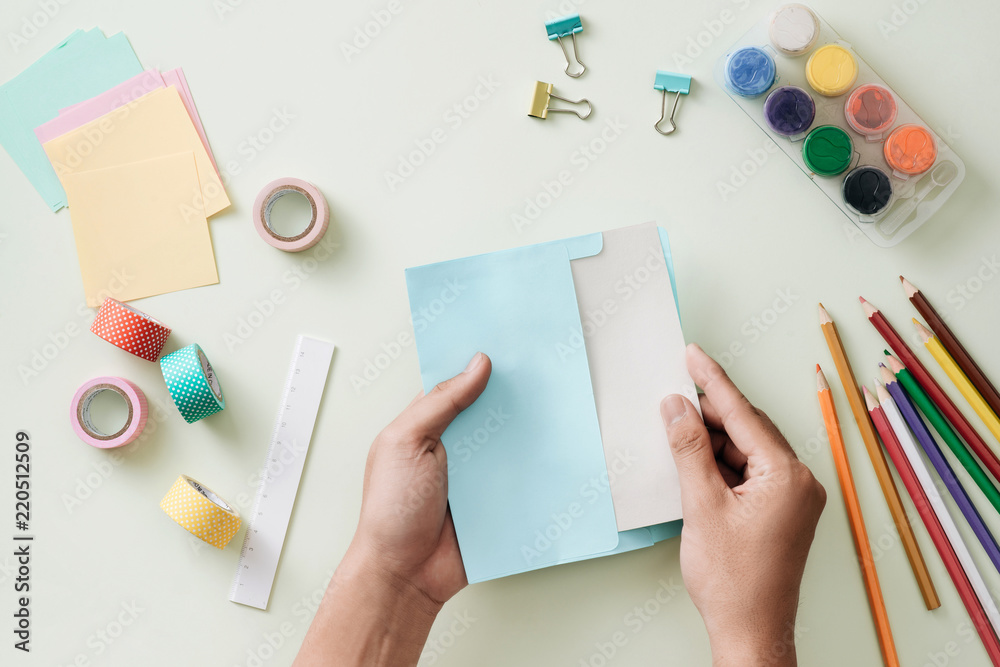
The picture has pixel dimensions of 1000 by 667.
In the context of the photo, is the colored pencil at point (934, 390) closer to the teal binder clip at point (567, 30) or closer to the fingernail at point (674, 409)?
the fingernail at point (674, 409)

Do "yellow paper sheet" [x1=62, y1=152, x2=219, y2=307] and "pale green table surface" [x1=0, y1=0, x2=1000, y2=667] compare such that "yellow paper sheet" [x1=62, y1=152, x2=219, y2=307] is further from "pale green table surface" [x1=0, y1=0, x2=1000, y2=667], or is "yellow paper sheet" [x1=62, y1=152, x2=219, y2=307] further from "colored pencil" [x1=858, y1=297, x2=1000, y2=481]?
"colored pencil" [x1=858, y1=297, x2=1000, y2=481]

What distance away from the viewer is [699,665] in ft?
5.46

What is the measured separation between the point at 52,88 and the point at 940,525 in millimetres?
2716

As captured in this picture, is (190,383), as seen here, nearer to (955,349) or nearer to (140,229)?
(140,229)

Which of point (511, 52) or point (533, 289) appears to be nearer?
point (533, 289)

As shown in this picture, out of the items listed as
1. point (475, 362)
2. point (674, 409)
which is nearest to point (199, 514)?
point (475, 362)

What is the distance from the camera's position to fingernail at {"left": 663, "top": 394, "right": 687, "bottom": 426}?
1488 mm

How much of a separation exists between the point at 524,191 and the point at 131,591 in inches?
61.1

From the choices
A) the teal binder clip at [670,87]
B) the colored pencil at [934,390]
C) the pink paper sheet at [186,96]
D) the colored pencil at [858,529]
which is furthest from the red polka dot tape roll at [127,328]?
the colored pencil at [934,390]

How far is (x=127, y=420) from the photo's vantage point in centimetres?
169

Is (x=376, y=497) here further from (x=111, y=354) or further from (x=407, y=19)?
(x=407, y=19)

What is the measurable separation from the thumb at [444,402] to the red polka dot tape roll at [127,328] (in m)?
0.72

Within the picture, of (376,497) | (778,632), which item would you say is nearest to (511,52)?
(376,497)

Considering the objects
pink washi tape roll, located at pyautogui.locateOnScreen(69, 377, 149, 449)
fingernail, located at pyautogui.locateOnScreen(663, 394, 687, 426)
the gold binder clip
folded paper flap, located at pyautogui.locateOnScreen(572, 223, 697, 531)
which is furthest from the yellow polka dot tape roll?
the gold binder clip
